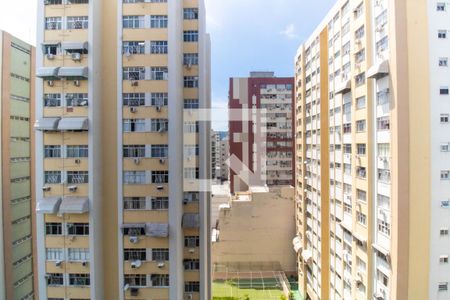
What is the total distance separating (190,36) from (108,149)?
14.6ft

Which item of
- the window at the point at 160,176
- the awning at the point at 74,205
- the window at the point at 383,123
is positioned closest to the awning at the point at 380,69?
the window at the point at 383,123

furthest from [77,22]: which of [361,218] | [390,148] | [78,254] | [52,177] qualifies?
[361,218]

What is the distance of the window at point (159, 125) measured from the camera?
26.4 feet

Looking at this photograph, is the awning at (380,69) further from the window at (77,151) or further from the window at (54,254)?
the window at (54,254)

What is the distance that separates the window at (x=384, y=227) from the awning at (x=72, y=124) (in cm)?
864

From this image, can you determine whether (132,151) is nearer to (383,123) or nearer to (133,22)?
(133,22)

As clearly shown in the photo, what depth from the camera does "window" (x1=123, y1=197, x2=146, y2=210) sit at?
26.7 feet

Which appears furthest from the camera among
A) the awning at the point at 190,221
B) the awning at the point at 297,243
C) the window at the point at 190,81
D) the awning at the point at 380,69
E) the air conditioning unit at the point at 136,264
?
the awning at the point at 297,243

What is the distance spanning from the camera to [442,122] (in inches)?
278

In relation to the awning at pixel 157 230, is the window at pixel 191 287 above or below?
below

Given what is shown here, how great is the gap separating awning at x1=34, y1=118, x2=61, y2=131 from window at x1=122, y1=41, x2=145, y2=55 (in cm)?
276

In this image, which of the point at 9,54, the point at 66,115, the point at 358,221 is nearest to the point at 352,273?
the point at 358,221

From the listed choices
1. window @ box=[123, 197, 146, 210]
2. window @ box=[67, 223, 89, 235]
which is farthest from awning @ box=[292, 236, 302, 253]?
window @ box=[67, 223, 89, 235]

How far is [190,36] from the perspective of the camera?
9023mm
